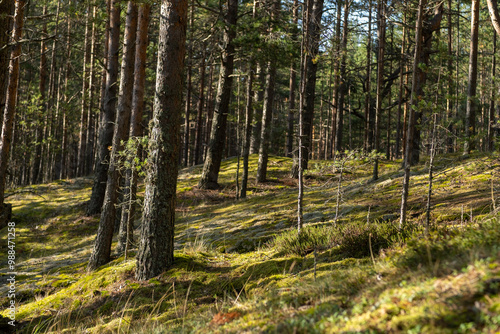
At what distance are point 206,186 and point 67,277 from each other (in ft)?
23.7

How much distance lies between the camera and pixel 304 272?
446 centimetres

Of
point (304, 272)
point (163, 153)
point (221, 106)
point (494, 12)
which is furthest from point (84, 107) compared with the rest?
point (494, 12)

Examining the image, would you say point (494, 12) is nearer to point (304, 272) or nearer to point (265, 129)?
point (304, 272)

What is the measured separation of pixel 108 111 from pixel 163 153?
25.2 ft

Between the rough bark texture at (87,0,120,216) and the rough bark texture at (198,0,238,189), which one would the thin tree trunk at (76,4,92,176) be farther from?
the rough bark texture at (198,0,238,189)

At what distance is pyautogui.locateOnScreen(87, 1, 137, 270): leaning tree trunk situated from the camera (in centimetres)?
696

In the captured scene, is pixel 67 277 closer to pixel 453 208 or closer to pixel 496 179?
pixel 453 208

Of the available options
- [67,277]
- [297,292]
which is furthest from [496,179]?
[67,277]

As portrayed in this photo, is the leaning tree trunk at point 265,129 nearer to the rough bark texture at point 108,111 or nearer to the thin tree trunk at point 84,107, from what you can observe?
the rough bark texture at point 108,111

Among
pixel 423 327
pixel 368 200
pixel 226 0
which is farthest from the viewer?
pixel 226 0

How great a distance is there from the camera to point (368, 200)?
25.5 ft

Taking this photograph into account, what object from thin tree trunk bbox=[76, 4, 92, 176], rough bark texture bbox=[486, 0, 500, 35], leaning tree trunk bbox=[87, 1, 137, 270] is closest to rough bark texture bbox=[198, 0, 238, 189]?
leaning tree trunk bbox=[87, 1, 137, 270]

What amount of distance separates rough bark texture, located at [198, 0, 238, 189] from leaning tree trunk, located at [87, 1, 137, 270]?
4.99 meters

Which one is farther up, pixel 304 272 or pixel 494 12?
pixel 494 12
